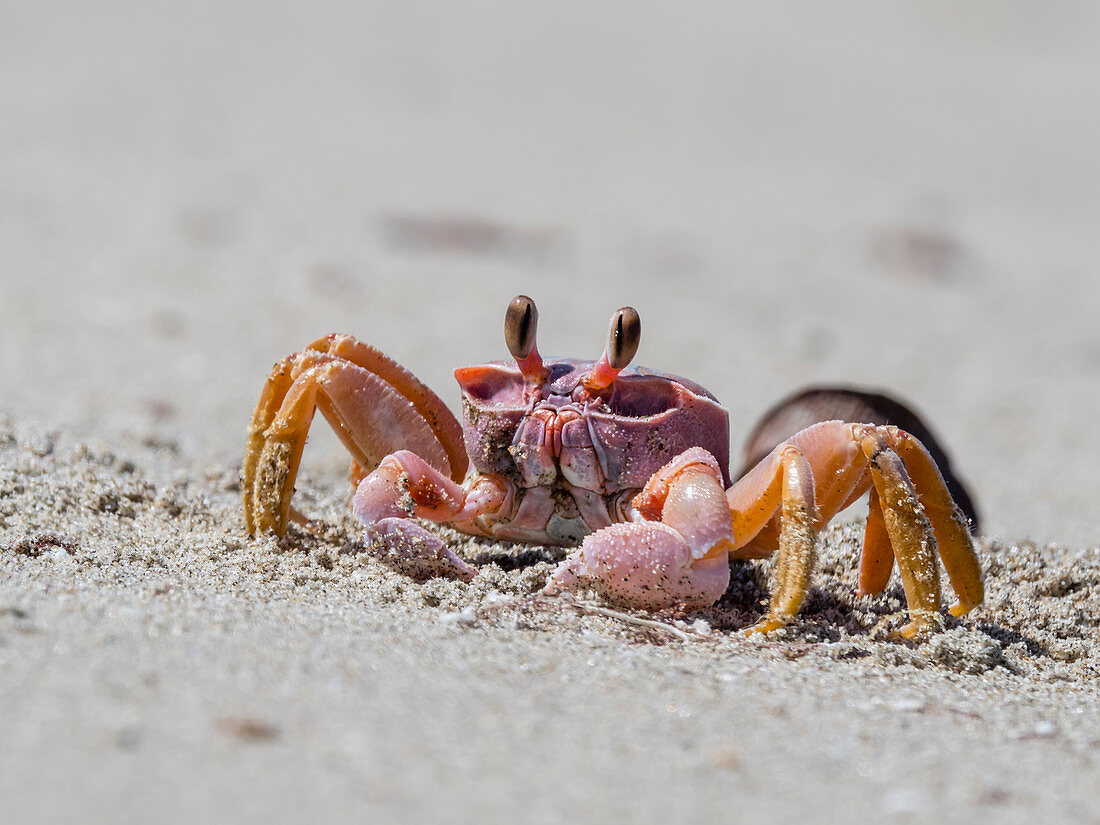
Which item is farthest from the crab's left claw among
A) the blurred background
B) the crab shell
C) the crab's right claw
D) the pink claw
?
the blurred background

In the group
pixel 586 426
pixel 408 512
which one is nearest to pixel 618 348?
pixel 586 426

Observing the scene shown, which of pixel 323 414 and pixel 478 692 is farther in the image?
pixel 323 414

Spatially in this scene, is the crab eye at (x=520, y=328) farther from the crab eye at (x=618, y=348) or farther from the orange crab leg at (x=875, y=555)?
the orange crab leg at (x=875, y=555)

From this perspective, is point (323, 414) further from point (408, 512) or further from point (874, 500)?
point (874, 500)

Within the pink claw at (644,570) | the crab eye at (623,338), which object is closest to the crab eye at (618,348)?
the crab eye at (623,338)

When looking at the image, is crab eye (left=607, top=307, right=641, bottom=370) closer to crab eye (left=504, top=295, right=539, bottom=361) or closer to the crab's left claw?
crab eye (left=504, top=295, right=539, bottom=361)

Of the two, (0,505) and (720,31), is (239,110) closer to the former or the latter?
(720,31)
